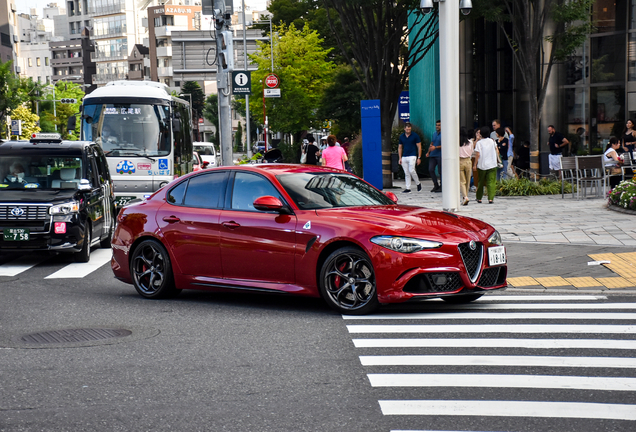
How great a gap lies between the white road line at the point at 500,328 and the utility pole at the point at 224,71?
1481 cm

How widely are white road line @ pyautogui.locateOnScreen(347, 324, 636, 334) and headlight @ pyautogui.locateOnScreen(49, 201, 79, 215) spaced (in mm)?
6800

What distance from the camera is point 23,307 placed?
9.41 meters

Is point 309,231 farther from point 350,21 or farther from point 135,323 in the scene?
point 350,21

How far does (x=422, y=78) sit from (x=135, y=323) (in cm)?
2959

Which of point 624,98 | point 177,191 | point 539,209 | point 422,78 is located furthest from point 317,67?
point 177,191

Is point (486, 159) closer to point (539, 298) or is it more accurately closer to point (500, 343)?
point (539, 298)

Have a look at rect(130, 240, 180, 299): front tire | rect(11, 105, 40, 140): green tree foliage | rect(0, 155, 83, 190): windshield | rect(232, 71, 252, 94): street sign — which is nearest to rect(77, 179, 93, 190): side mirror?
rect(0, 155, 83, 190): windshield

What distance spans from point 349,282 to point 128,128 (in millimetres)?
15354

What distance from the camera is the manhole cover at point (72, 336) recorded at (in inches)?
293

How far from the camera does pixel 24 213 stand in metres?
12.9

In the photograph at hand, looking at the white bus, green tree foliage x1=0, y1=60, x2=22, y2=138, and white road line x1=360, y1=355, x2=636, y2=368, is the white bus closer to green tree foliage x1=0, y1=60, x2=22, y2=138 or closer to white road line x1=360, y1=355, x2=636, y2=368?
white road line x1=360, y1=355, x2=636, y2=368

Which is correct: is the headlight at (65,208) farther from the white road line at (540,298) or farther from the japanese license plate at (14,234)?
the white road line at (540,298)

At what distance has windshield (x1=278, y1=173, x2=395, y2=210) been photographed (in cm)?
880

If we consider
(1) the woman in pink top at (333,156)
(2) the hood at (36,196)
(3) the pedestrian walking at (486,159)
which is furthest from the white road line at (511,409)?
(1) the woman in pink top at (333,156)
